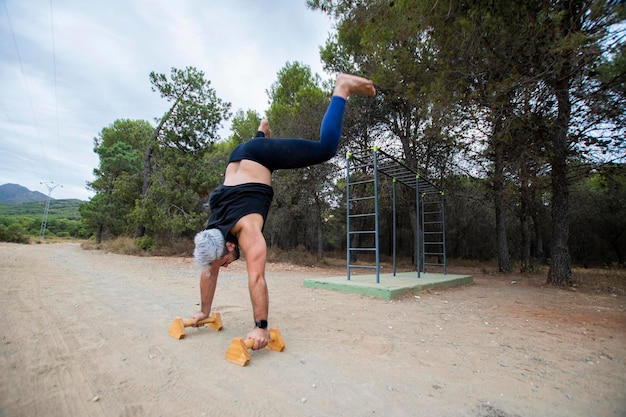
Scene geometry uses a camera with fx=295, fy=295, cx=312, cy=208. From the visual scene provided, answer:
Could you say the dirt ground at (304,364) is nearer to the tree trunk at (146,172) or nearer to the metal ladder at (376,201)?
the metal ladder at (376,201)

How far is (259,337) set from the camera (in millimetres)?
1576

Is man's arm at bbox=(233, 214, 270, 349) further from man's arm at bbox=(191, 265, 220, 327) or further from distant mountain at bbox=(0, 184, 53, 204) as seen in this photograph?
distant mountain at bbox=(0, 184, 53, 204)

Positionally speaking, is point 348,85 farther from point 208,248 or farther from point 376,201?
point 376,201

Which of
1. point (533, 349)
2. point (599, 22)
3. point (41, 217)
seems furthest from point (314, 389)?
point (41, 217)

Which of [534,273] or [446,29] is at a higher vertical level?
[446,29]

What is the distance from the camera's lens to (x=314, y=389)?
4.17ft

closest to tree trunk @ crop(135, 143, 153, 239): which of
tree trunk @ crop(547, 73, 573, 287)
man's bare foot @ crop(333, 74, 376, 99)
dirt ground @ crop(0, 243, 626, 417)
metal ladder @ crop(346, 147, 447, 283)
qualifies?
metal ladder @ crop(346, 147, 447, 283)

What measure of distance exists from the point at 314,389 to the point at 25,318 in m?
2.12

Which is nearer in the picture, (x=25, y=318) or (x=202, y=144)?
(x=25, y=318)

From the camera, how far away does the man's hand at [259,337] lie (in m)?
1.56

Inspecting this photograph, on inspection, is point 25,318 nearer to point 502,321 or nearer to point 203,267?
point 203,267

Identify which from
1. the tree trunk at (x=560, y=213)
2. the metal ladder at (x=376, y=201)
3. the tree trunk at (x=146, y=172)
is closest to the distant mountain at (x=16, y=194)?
the tree trunk at (x=146, y=172)

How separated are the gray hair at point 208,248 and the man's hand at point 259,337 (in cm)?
49

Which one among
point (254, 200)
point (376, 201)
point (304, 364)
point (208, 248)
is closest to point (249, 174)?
point (254, 200)
